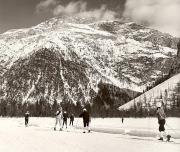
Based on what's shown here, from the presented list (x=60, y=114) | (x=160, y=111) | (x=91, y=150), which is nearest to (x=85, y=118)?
(x=60, y=114)

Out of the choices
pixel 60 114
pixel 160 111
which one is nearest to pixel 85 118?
pixel 60 114

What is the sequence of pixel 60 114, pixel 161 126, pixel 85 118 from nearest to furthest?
pixel 161 126
pixel 85 118
pixel 60 114

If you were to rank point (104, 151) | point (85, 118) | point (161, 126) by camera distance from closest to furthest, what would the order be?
point (104, 151) → point (161, 126) → point (85, 118)

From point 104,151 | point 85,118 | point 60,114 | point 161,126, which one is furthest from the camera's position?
point 60,114

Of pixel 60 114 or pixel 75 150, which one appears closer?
pixel 75 150

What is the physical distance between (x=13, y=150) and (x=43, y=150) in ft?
4.85

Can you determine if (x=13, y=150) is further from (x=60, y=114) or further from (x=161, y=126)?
(x=60, y=114)

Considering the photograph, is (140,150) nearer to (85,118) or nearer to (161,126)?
(161,126)

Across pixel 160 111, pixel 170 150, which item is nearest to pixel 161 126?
pixel 160 111

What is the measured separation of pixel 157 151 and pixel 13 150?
714cm

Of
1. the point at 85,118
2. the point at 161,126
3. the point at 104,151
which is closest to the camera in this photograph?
the point at 104,151

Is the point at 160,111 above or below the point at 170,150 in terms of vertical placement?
above

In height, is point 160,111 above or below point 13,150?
above

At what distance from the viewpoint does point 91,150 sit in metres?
19.9
